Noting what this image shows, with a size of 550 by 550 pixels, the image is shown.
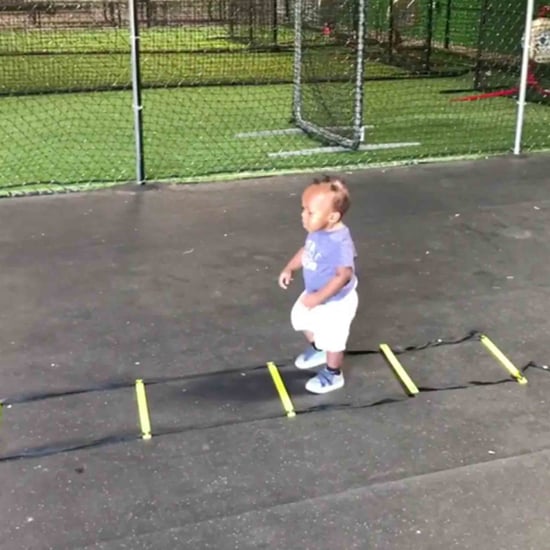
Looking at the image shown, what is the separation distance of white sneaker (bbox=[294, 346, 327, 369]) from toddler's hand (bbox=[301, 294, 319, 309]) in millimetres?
363

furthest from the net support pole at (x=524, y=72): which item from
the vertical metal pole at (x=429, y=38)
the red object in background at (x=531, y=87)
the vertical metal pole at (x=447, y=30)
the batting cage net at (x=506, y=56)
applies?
the vertical metal pole at (x=447, y=30)

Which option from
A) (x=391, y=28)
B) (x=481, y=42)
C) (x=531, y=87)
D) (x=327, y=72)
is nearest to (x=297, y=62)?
(x=327, y=72)

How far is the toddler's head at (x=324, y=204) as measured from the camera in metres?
2.42

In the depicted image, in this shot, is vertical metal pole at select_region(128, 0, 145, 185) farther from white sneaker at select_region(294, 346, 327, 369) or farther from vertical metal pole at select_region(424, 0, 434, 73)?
vertical metal pole at select_region(424, 0, 434, 73)

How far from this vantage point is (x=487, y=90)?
351 inches

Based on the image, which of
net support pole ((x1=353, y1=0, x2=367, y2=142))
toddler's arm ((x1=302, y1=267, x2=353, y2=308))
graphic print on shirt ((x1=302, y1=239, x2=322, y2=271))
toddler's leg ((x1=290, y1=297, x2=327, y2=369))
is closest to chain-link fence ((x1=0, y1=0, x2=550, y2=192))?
net support pole ((x1=353, y1=0, x2=367, y2=142))

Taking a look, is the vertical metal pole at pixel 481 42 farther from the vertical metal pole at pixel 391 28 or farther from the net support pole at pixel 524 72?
the net support pole at pixel 524 72

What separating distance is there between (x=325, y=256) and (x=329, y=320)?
233mm

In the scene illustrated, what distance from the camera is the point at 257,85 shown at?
931cm

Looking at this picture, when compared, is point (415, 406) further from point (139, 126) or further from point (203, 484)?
point (139, 126)

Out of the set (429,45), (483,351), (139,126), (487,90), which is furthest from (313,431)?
(429,45)

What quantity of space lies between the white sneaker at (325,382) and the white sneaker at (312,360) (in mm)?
107

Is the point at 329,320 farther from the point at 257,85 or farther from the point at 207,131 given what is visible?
the point at 257,85

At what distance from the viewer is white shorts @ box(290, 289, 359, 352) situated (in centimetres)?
261
